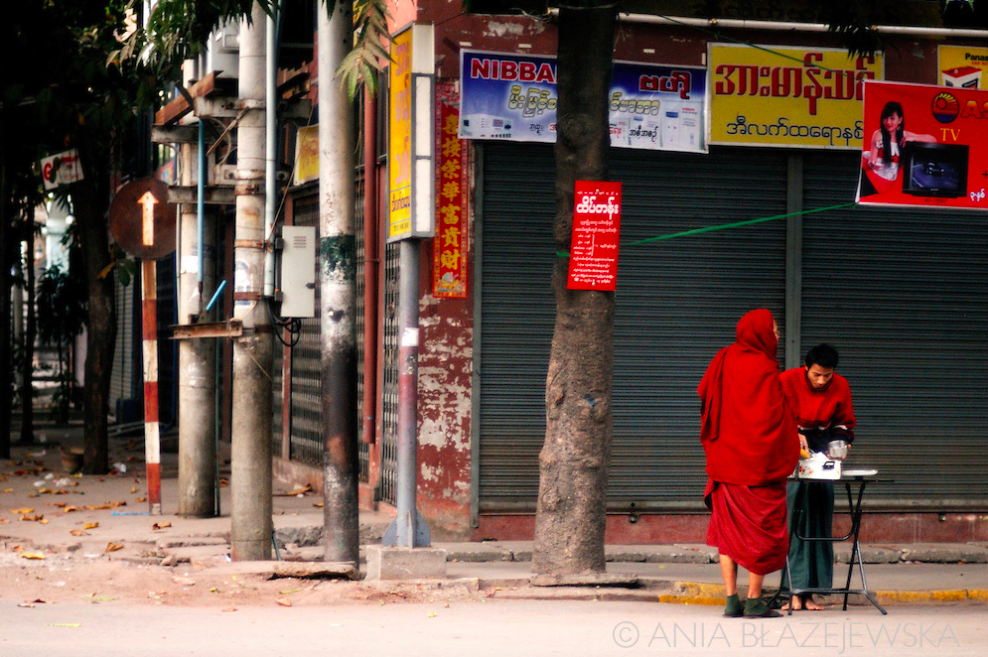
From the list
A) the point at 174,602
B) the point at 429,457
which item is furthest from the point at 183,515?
the point at 174,602

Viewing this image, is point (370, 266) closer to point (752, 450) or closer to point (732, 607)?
point (752, 450)

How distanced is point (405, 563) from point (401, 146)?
9.96 feet

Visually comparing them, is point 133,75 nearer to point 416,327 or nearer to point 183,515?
point 183,515

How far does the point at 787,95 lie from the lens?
11164mm

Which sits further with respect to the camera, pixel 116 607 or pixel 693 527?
pixel 693 527

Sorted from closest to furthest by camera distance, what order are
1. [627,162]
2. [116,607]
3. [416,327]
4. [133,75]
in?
1. [116,607]
2. [416,327]
3. [627,162]
4. [133,75]

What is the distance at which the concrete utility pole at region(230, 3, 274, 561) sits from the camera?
30.1ft

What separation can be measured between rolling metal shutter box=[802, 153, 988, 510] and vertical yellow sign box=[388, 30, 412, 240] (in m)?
4.33

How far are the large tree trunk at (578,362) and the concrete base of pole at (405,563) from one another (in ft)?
2.34

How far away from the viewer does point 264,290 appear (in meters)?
9.20

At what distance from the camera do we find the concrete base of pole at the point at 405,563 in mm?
8469

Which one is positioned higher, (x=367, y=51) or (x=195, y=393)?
(x=367, y=51)

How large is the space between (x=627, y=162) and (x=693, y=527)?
343 cm

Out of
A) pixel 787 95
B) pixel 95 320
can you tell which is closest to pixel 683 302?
pixel 787 95
